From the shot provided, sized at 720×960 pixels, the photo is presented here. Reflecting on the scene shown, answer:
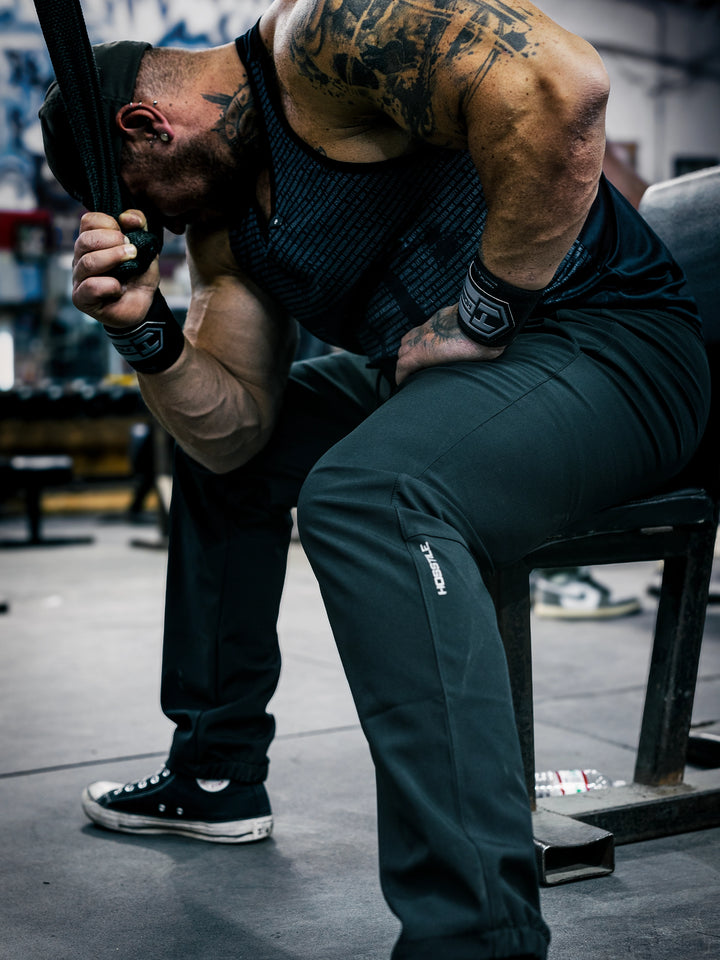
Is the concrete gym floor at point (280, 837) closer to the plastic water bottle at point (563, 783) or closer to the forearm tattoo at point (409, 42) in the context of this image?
the plastic water bottle at point (563, 783)

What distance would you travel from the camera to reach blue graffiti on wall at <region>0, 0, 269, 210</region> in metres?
8.24

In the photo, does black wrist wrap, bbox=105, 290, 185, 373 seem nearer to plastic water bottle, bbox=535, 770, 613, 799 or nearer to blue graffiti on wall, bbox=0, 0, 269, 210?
plastic water bottle, bbox=535, 770, 613, 799

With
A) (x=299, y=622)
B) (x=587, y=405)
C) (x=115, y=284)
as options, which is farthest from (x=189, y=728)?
(x=299, y=622)

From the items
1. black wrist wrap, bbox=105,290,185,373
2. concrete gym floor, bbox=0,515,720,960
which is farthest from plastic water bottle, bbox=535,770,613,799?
black wrist wrap, bbox=105,290,185,373

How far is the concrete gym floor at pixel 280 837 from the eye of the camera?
1079mm

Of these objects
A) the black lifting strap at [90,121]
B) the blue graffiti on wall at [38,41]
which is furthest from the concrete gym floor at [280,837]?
the blue graffiti on wall at [38,41]

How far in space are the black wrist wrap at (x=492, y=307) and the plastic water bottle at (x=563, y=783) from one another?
72 cm

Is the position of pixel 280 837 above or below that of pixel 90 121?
below

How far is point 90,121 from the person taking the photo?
3.80 ft

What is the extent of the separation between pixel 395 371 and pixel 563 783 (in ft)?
2.20

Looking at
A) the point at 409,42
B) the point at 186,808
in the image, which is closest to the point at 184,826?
the point at 186,808

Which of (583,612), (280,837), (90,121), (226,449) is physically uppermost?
(90,121)

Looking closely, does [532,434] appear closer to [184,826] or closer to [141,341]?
[141,341]

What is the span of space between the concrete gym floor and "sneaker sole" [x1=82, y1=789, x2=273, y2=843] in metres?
0.02
